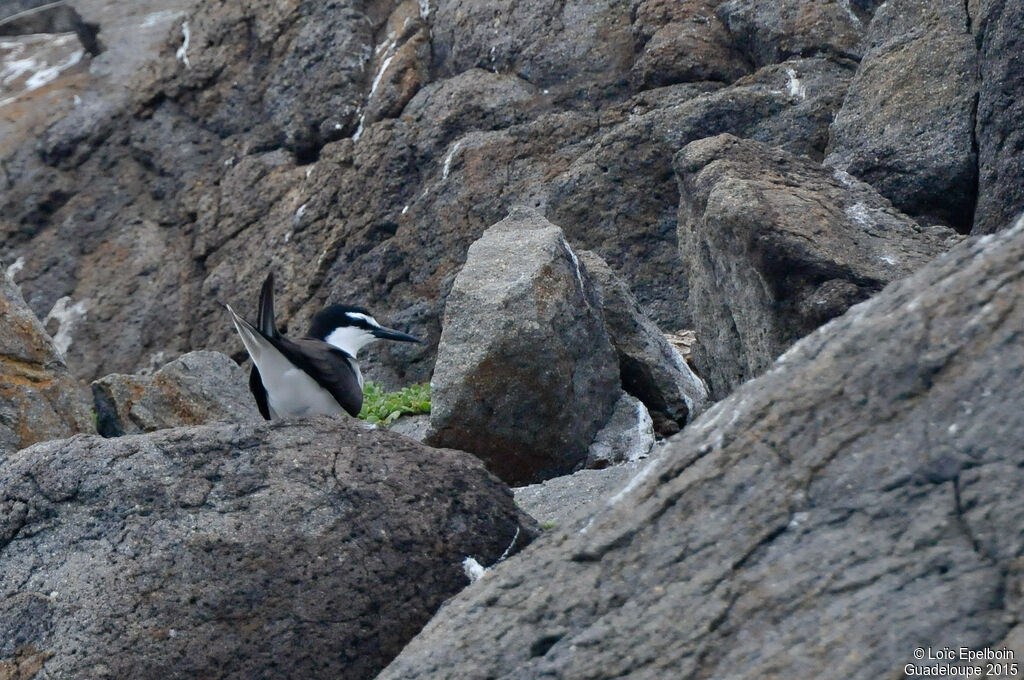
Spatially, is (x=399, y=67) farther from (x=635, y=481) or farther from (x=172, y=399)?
(x=635, y=481)

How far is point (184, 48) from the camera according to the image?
1972 centimetres

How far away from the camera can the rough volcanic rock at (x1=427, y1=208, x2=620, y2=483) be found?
984cm

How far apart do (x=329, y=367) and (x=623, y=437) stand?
98.3 inches

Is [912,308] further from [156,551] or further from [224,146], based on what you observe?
[224,146]

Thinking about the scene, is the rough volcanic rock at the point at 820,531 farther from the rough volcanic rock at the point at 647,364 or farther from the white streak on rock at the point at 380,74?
the white streak on rock at the point at 380,74

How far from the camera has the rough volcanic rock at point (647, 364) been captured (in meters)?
10.9

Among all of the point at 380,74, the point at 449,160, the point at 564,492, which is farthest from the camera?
the point at 380,74

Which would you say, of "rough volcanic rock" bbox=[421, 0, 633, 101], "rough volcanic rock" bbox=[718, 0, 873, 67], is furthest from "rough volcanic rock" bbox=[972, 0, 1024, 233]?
"rough volcanic rock" bbox=[421, 0, 633, 101]

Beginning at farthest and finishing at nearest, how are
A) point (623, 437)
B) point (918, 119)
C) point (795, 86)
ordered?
point (795, 86) < point (918, 119) < point (623, 437)

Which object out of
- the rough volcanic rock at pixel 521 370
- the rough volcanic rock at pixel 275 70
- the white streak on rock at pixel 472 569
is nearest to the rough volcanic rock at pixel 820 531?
the white streak on rock at pixel 472 569

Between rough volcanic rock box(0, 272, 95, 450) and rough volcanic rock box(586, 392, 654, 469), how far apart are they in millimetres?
3950

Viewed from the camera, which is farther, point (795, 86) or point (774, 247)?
point (795, 86)

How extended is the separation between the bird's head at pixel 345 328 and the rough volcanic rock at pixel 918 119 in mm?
4549

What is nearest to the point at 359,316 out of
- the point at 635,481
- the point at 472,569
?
the point at 472,569
